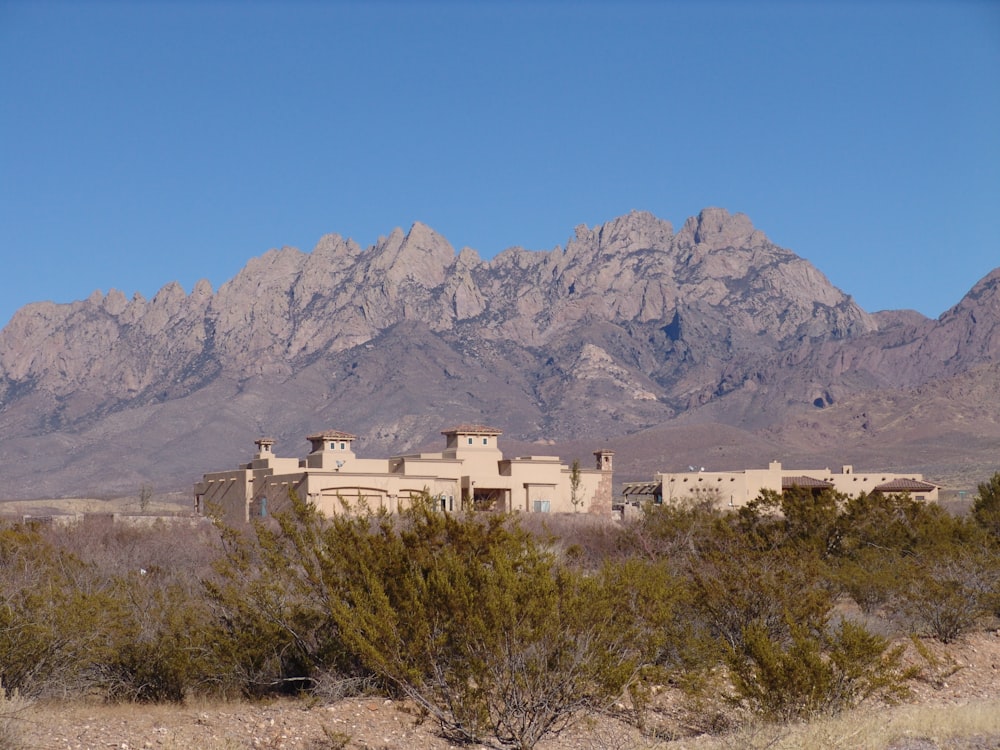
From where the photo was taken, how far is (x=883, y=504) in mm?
38812

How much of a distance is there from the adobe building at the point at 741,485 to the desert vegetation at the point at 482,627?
127ft

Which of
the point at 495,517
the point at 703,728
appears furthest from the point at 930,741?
the point at 495,517

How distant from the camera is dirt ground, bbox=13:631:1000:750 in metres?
16.6

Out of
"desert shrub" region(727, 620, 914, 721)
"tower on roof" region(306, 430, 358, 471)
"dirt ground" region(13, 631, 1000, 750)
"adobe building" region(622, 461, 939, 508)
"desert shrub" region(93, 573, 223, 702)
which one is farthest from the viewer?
"adobe building" region(622, 461, 939, 508)

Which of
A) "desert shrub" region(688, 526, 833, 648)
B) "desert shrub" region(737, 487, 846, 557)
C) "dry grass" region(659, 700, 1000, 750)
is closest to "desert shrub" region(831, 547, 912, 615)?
"desert shrub" region(737, 487, 846, 557)

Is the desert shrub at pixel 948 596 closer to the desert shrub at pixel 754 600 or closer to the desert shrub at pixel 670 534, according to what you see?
the desert shrub at pixel 754 600

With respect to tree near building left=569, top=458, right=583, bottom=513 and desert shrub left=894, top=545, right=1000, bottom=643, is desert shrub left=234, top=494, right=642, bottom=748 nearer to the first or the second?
desert shrub left=894, top=545, right=1000, bottom=643

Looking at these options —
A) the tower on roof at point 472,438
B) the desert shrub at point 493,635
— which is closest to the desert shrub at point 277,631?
the desert shrub at point 493,635

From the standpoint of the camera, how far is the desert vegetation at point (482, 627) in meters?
16.7

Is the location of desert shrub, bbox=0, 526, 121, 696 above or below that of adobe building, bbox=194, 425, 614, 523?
below

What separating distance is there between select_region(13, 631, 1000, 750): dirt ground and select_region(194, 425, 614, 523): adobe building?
110 ft

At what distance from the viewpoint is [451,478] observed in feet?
188

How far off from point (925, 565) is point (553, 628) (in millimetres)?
16093

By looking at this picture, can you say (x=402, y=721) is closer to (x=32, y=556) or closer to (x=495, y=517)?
(x=495, y=517)
